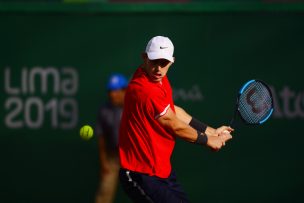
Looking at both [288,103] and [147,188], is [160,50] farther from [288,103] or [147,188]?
[288,103]

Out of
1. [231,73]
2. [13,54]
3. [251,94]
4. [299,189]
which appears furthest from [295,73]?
[13,54]

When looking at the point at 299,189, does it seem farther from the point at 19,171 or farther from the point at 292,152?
the point at 19,171

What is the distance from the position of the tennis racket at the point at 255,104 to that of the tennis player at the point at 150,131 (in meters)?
0.59

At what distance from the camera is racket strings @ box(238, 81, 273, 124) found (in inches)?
A: 226

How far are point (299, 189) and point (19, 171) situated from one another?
8.42 ft

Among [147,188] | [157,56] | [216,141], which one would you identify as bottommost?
[147,188]

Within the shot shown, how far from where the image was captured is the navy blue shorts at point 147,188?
5.16 metres

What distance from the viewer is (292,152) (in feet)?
23.7

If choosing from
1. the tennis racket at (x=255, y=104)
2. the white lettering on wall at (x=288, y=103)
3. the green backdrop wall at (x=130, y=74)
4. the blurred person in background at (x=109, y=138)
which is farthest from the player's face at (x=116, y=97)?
the tennis racket at (x=255, y=104)

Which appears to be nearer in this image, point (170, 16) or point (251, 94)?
point (251, 94)

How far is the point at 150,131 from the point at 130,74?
2.13m

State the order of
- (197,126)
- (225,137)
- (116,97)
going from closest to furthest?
(225,137) < (197,126) < (116,97)

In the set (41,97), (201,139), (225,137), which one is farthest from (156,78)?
(41,97)

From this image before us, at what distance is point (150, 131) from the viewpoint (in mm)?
5141
